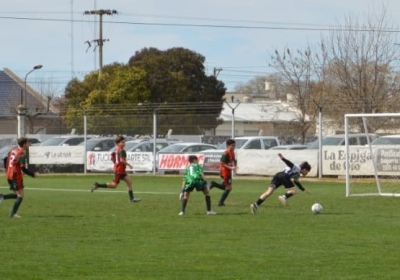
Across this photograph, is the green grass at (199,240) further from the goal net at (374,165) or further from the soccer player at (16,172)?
the goal net at (374,165)

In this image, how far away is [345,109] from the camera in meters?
51.3

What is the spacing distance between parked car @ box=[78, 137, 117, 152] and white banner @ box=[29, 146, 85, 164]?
732 mm

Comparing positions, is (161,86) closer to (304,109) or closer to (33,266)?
(304,109)

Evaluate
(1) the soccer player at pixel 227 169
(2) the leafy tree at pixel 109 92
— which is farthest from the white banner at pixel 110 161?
(1) the soccer player at pixel 227 169

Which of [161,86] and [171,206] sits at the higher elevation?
[161,86]

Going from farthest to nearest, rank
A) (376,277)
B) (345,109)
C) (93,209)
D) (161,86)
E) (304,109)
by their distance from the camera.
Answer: (161,86), (304,109), (345,109), (93,209), (376,277)

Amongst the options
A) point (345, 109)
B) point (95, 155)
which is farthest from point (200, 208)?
point (345, 109)

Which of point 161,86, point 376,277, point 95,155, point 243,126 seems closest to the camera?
point 376,277

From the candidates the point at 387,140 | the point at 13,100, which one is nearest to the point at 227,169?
the point at 387,140

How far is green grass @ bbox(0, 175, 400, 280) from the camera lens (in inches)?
536

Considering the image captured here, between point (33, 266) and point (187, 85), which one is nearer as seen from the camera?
point (33, 266)

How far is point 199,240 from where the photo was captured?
A: 1717 cm

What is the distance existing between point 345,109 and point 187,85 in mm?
18299

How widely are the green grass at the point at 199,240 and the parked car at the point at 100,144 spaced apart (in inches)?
784
